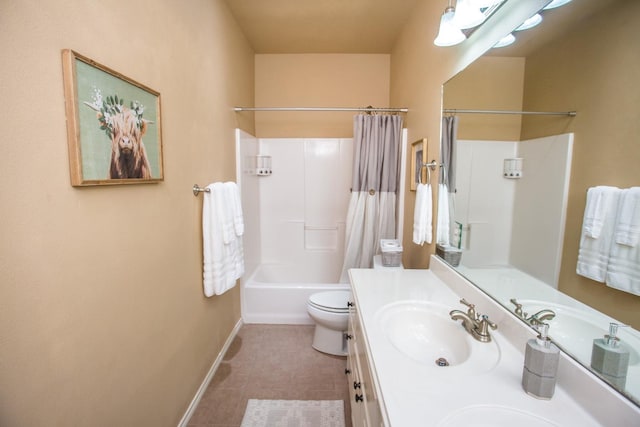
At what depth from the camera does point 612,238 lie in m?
0.71

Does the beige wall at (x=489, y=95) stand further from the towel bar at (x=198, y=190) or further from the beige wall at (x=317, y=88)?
the beige wall at (x=317, y=88)

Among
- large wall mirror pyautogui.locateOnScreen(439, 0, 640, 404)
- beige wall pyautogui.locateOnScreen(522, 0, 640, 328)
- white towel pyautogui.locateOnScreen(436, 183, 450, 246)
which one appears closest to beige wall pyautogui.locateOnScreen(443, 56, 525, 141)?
large wall mirror pyautogui.locateOnScreen(439, 0, 640, 404)

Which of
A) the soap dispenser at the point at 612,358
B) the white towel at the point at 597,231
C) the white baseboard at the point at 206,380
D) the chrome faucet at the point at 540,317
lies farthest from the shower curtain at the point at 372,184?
the soap dispenser at the point at 612,358

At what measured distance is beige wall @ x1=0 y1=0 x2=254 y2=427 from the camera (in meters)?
0.70

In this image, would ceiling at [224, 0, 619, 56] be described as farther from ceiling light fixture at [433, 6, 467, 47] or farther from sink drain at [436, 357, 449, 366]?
sink drain at [436, 357, 449, 366]

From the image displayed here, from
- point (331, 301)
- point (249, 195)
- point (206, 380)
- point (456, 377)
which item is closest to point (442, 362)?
point (456, 377)

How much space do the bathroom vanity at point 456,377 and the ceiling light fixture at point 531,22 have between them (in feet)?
3.39

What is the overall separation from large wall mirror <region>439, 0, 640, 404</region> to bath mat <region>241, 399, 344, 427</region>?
3.81 feet

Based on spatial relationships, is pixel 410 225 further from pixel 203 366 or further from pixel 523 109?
pixel 203 366

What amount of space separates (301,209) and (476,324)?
2425 mm

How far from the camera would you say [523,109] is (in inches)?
39.8

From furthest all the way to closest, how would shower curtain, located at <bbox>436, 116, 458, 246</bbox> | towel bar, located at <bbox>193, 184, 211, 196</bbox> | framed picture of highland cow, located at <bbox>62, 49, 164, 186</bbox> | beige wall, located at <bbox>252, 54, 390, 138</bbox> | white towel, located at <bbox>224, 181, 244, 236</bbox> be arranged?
beige wall, located at <bbox>252, 54, 390, 138</bbox>, white towel, located at <bbox>224, 181, 244, 236</bbox>, towel bar, located at <bbox>193, 184, 211, 196</bbox>, shower curtain, located at <bbox>436, 116, 458, 246</bbox>, framed picture of highland cow, located at <bbox>62, 49, 164, 186</bbox>

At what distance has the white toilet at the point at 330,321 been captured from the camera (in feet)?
6.88

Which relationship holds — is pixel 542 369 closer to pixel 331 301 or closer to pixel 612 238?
pixel 612 238
